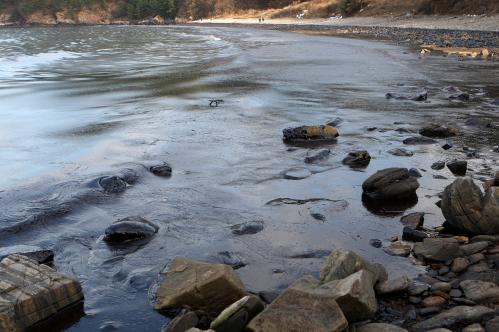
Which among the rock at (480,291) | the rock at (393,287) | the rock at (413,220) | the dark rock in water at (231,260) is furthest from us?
the rock at (413,220)

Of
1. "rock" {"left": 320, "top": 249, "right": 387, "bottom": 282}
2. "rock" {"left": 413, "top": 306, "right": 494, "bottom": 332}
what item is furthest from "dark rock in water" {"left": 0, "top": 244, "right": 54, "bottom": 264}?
"rock" {"left": 413, "top": 306, "right": 494, "bottom": 332}

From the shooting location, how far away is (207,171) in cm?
1006

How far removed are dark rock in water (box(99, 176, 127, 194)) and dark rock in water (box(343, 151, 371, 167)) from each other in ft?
14.1

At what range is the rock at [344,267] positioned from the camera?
539 centimetres

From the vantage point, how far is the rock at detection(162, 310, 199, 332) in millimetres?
4801

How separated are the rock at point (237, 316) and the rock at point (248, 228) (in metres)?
2.45

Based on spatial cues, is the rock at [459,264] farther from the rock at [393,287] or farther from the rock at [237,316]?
the rock at [237,316]

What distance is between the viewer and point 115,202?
334 inches

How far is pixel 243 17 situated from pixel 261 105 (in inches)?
3975

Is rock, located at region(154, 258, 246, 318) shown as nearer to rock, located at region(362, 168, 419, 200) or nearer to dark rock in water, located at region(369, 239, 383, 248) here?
dark rock in water, located at region(369, 239, 383, 248)

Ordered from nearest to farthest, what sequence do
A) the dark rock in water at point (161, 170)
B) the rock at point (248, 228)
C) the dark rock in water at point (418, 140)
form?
1. the rock at point (248, 228)
2. the dark rock in water at point (161, 170)
3. the dark rock in water at point (418, 140)

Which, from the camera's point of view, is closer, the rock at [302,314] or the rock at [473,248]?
the rock at [302,314]

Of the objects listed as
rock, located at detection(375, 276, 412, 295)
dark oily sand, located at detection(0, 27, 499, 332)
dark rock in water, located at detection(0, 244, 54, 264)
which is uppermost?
rock, located at detection(375, 276, 412, 295)

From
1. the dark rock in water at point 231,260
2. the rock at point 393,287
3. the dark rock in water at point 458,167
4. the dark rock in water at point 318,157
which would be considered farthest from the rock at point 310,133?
the rock at point 393,287
